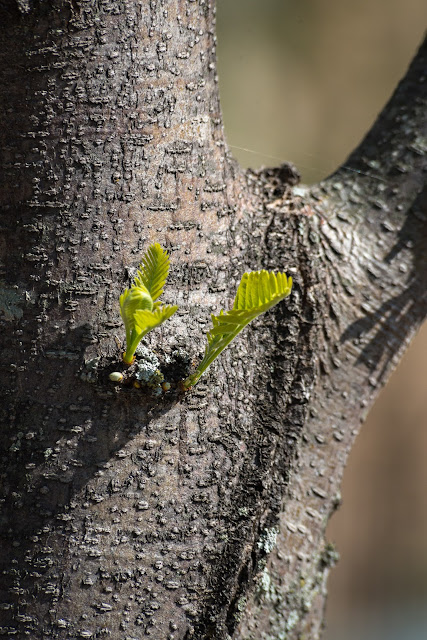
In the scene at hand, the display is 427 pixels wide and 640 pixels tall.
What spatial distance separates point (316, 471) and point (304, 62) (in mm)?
2858

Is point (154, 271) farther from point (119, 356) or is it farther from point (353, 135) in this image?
point (353, 135)

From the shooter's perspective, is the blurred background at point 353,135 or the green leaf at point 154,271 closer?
the green leaf at point 154,271

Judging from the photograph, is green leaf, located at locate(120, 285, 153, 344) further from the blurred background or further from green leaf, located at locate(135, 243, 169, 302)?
→ the blurred background

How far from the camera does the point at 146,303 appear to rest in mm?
499

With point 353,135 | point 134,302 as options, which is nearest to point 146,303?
point 134,302

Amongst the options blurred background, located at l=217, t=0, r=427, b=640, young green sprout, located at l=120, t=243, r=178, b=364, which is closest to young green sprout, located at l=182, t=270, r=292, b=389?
young green sprout, located at l=120, t=243, r=178, b=364

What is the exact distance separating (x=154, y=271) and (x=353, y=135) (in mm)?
2399

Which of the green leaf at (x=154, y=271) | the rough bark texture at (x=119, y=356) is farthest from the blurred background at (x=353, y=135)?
the green leaf at (x=154, y=271)

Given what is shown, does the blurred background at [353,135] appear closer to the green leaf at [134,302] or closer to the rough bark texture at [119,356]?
the rough bark texture at [119,356]

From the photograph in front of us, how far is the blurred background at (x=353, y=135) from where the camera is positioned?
2807 mm

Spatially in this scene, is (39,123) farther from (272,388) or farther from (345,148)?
(345,148)

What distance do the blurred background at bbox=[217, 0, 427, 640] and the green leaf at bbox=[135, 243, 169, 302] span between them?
224cm

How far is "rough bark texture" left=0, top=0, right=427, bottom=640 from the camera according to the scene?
0.57 m

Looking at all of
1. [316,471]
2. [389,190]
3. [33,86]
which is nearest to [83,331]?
[33,86]
